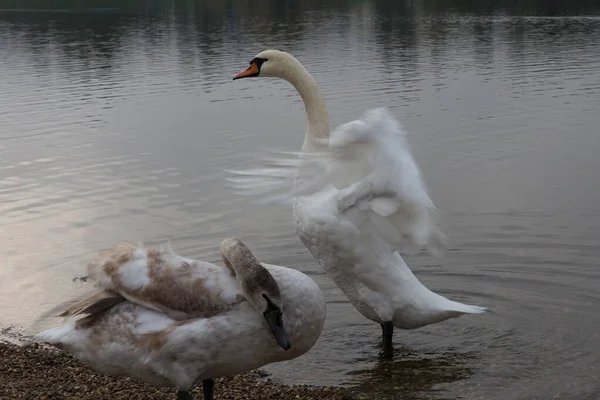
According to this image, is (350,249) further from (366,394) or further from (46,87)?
(46,87)

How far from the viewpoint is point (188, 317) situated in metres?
5.82

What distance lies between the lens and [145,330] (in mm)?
5820

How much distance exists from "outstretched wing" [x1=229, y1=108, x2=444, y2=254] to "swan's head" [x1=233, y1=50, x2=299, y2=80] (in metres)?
1.91

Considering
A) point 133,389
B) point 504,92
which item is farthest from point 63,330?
point 504,92

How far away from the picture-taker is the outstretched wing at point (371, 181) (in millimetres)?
6875

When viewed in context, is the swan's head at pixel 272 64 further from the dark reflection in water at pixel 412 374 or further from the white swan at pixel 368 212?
the dark reflection in water at pixel 412 374

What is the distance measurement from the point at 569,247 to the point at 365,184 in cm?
446

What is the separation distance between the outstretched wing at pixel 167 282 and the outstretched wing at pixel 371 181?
1.06 meters

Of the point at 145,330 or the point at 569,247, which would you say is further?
the point at 569,247

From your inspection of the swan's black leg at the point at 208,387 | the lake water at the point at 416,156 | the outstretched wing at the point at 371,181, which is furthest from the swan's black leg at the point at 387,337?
the swan's black leg at the point at 208,387

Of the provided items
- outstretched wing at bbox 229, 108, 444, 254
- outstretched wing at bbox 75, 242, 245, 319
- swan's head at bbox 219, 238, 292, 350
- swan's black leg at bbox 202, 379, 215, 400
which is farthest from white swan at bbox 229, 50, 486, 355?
swan's black leg at bbox 202, 379, 215, 400

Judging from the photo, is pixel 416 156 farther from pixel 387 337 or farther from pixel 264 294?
pixel 264 294

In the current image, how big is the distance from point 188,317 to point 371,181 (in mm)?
2053

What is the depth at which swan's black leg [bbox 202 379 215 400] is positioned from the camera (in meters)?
6.24
